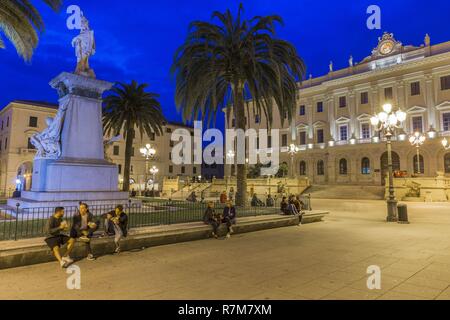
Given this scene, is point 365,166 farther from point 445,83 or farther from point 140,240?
point 140,240

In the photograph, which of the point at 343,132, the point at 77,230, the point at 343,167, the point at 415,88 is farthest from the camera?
the point at 343,132

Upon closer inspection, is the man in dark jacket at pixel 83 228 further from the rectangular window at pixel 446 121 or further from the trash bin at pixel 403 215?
the rectangular window at pixel 446 121

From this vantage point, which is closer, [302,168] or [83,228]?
[83,228]

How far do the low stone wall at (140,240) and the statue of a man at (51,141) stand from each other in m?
6.04

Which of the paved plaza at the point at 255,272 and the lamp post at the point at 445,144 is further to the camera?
the lamp post at the point at 445,144

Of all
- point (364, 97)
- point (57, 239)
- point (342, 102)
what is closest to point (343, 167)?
point (342, 102)

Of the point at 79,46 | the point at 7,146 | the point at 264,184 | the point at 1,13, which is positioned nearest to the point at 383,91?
the point at 264,184

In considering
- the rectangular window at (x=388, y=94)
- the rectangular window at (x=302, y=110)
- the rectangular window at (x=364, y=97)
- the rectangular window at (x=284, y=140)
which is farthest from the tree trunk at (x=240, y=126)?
the rectangular window at (x=284, y=140)

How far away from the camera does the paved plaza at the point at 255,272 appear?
191 inches

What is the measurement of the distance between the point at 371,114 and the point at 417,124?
19.8ft

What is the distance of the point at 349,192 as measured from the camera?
3500 centimetres

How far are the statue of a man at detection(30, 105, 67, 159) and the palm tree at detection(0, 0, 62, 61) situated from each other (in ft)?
8.66

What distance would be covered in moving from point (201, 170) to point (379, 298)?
229 feet
